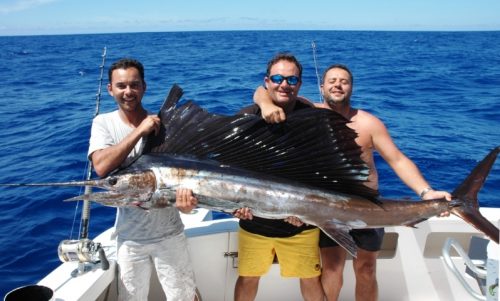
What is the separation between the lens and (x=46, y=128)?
7738 mm

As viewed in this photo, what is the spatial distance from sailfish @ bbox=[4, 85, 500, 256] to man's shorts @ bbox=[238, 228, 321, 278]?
0.32 metres

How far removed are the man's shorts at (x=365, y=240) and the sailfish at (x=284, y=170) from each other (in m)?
0.33

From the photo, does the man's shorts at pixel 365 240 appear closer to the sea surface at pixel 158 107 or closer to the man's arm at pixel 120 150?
the man's arm at pixel 120 150

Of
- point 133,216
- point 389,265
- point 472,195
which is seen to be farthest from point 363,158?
point 133,216

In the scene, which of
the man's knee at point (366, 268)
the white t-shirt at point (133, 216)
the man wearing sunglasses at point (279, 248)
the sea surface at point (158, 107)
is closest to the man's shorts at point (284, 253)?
the man wearing sunglasses at point (279, 248)

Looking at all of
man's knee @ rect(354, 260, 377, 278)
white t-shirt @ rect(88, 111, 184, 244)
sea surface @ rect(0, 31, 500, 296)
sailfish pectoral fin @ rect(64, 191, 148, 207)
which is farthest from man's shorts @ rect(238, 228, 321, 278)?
sea surface @ rect(0, 31, 500, 296)

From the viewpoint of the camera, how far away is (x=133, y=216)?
6.46 feet

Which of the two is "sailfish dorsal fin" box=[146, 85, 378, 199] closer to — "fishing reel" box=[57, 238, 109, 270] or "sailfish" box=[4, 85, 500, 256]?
"sailfish" box=[4, 85, 500, 256]

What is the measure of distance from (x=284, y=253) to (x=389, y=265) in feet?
2.61

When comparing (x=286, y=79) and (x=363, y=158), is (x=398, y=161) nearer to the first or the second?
(x=363, y=158)

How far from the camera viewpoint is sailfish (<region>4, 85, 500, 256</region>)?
5.85ft

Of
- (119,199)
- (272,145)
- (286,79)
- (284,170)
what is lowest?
(119,199)

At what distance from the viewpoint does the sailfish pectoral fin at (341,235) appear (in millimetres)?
1809

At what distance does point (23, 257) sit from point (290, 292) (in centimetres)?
257
